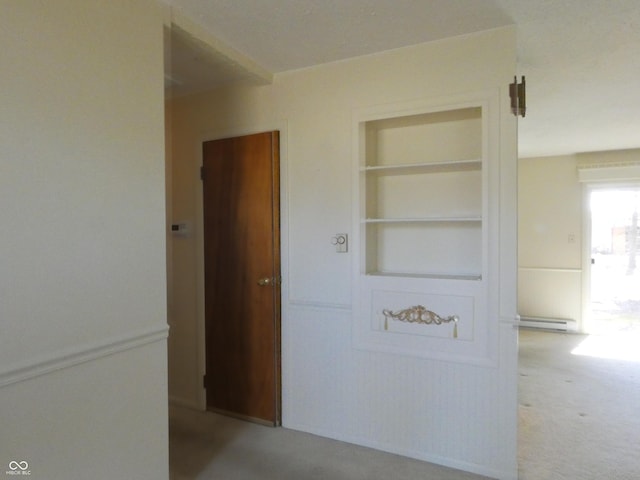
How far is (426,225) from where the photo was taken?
250 cm

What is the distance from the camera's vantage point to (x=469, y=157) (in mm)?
2365

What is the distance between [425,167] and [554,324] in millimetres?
4068

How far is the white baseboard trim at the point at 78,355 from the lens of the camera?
4.31ft

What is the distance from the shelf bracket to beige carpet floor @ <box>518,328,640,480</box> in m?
0.90

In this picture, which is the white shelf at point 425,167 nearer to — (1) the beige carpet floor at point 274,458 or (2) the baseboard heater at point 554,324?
(1) the beige carpet floor at point 274,458

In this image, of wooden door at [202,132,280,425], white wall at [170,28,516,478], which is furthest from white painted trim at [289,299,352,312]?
wooden door at [202,132,280,425]

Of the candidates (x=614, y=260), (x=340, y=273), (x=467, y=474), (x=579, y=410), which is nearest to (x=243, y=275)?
(x=340, y=273)

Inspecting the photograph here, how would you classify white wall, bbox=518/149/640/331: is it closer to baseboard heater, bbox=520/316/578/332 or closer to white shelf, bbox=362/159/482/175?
baseboard heater, bbox=520/316/578/332

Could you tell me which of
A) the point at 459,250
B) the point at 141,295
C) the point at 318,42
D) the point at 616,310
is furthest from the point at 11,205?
the point at 616,310

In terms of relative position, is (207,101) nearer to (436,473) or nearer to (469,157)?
(469,157)

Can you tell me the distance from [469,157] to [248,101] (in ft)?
5.02

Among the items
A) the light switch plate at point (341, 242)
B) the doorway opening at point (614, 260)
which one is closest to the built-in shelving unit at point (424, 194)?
the light switch plate at point (341, 242)

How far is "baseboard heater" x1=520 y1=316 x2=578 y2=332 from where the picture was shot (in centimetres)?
525

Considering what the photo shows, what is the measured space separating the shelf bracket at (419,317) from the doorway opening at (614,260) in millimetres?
4074
